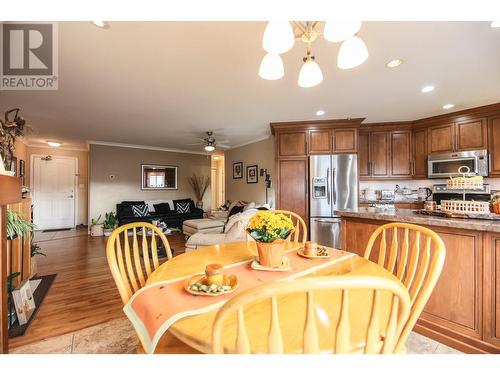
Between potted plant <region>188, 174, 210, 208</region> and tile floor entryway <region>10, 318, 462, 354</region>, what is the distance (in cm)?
568

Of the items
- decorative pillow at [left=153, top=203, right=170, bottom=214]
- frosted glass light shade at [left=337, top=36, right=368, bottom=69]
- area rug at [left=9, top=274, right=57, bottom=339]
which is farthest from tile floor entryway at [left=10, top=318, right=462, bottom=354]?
decorative pillow at [left=153, top=203, right=170, bottom=214]

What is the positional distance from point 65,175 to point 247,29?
740cm

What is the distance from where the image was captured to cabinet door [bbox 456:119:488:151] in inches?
131

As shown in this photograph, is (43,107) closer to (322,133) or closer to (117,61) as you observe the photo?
(117,61)

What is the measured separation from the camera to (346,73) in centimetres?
235

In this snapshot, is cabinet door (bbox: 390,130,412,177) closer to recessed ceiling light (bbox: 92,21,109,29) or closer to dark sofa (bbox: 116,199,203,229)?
recessed ceiling light (bbox: 92,21,109,29)

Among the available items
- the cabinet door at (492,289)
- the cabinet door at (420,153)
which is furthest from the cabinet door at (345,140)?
the cabinet door at (492,289)

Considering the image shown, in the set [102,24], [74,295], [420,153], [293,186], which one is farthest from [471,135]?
[74,295]

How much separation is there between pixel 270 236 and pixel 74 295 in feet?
8.57

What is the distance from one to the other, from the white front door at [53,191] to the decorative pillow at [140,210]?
2354mm

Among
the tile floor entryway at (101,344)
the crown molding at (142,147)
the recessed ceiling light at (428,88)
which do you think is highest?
the crown molding at (142,147)

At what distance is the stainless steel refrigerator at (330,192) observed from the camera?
3.74m

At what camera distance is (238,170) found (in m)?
6.49

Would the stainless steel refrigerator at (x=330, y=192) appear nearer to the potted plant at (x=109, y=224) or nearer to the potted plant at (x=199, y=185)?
the potted plant at (x=199, y=185)
